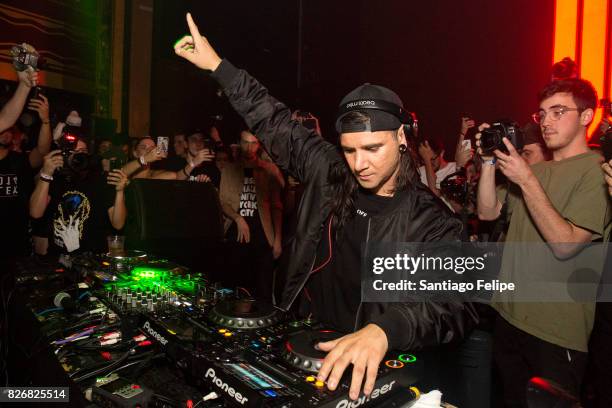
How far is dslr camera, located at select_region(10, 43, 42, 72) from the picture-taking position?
2635 mm

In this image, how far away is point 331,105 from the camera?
23.8 feet

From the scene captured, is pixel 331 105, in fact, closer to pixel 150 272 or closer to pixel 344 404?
pixel 150 272

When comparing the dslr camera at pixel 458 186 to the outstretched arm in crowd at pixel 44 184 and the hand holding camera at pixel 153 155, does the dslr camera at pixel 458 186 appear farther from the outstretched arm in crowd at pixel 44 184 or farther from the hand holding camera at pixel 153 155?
the outstretched arm in crowd at pixel 44 184

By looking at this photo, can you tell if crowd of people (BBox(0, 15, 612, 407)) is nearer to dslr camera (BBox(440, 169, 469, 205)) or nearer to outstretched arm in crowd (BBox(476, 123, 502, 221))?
outstretched arm in crowd (BBox(476, 123, 502, 221))

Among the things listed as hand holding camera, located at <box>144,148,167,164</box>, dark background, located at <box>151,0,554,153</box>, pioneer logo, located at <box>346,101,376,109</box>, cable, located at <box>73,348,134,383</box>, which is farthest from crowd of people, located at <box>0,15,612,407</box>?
dark background, located at <box>151,0,554,153</box>

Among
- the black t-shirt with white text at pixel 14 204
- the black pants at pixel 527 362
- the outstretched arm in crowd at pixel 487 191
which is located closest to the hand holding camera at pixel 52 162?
the black t-shirt with white text at pixel 14 204

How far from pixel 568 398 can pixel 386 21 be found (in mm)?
6805

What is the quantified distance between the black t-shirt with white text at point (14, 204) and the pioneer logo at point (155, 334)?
2239mm

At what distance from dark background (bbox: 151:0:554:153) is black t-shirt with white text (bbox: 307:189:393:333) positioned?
13.4 ft

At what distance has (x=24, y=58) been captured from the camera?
2648mm

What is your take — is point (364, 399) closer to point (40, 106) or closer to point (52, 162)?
point (52, 162)

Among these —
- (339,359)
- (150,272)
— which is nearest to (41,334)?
(150,272)

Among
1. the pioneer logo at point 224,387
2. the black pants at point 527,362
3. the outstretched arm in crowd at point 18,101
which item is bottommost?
the black pants at point 527,362

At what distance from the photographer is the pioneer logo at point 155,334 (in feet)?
3.74
